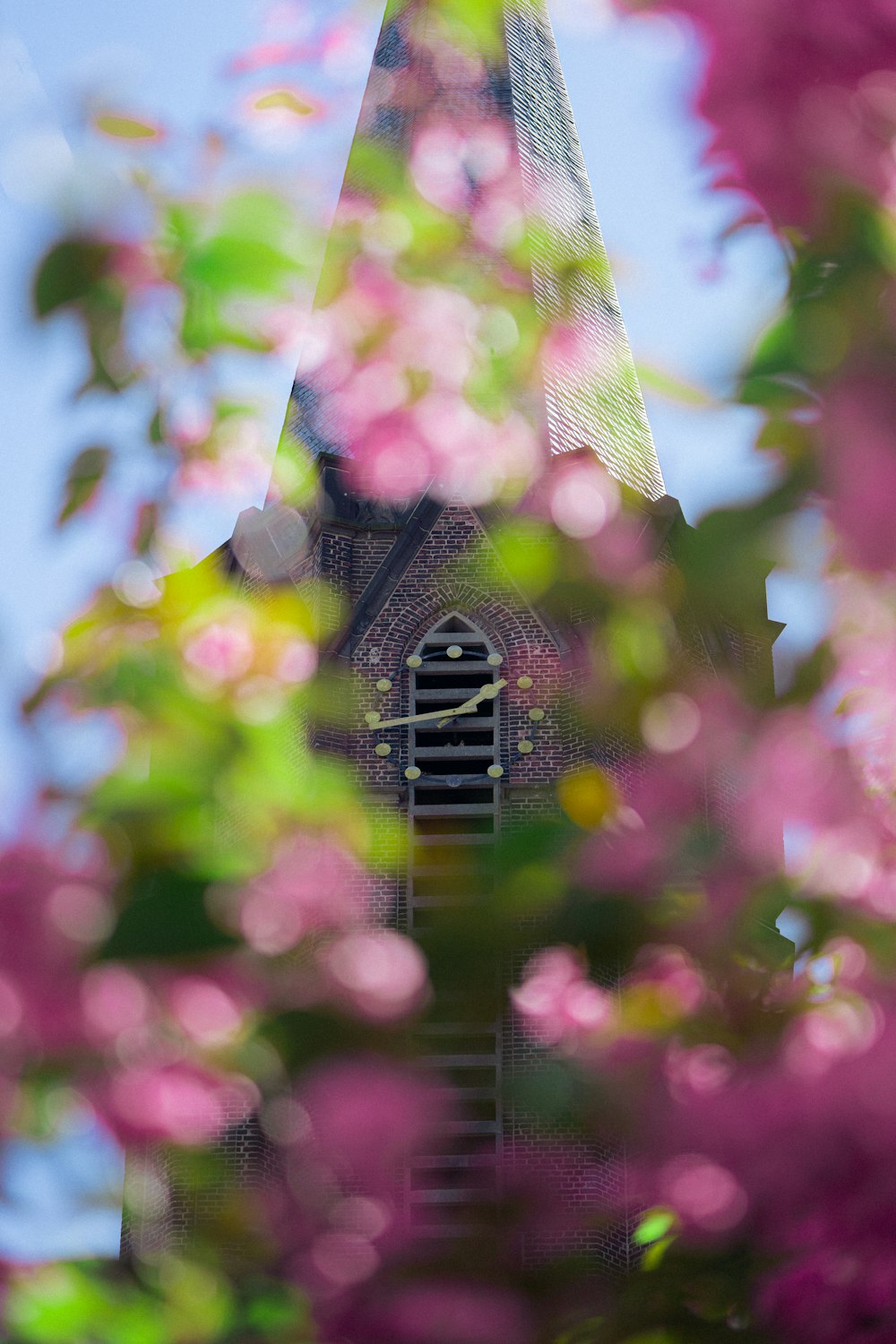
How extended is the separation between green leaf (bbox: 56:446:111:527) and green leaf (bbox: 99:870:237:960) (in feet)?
2.33

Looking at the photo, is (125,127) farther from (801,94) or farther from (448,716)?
(448,716)

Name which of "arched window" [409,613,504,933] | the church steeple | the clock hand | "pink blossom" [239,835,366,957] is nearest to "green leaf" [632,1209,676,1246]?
"pink blossom" [239,835,366,957]

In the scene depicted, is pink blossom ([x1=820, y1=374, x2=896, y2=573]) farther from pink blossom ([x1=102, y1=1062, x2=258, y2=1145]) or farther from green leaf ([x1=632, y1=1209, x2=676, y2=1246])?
green leaf ([x1=632, y1=1209, x2=676, y2=1246])

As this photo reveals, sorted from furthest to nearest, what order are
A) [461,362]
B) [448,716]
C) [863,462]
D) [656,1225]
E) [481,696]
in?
[481,696] → [448,716] → [461,362] → [656,1225] → [863,462]

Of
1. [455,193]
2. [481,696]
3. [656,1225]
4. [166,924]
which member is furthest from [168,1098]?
[481,696]

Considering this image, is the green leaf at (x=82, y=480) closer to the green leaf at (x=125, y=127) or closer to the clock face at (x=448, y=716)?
the green leaf at (x=125, y=127)

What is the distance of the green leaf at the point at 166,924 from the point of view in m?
2.21

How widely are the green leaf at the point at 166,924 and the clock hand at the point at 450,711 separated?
545 inches

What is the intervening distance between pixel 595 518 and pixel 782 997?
815mm

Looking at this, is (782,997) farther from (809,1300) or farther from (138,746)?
(138,746)

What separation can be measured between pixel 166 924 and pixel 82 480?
814 mm

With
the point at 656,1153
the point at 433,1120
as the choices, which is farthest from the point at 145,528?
the point at 656,1153

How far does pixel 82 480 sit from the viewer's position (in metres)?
2.79

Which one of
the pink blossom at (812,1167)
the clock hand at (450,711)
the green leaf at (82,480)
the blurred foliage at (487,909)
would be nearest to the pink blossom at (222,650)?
the blurred foliage at (487,909)
